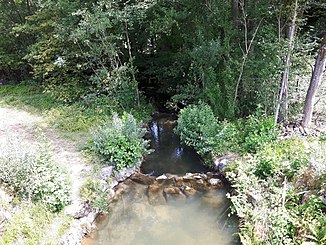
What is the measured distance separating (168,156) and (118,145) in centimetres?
167

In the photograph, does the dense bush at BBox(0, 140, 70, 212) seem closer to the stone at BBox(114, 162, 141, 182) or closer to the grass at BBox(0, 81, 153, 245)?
the grass at BBox(0, 81, 153, 245)

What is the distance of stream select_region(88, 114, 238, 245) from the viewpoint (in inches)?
166

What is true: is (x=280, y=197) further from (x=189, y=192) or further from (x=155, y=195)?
(x=155, y=195)

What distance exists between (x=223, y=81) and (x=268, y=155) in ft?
8.95

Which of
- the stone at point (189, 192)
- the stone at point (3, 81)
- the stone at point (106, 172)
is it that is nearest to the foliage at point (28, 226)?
the stone at point (106, 172)

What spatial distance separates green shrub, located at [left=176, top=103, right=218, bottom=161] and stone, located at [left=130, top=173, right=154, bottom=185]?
1310mm

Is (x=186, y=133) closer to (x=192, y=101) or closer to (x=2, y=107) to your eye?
(x=192, y=101)

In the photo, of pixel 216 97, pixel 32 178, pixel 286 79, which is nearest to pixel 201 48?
pixel 216 97

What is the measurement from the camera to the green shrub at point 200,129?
6063 mm

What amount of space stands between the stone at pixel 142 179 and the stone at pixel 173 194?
41 cm

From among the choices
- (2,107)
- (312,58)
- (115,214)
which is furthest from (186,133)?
(2,107)

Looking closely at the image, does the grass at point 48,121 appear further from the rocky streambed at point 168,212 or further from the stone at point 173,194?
the stone at point 173,194

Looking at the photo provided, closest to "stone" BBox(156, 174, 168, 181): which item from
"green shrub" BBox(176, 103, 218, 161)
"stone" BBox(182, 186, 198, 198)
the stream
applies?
the stream

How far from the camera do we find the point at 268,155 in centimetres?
474
